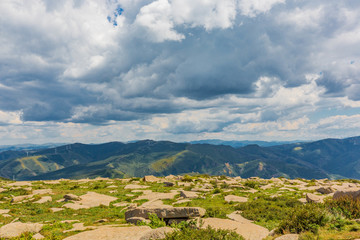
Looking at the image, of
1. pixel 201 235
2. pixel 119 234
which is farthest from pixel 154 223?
pixel 201 235

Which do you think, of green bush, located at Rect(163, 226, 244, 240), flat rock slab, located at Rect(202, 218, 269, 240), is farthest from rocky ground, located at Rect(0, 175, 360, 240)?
green bush, located at Rect(163, 226, 244, 240)

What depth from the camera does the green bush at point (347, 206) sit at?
1568 cm

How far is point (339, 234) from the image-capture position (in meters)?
12.2

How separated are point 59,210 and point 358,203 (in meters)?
31.5

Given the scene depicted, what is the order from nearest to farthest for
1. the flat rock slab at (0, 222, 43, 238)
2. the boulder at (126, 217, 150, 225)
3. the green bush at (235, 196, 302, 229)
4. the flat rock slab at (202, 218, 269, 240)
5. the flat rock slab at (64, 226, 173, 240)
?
1. the flat rock slab at (64, 226, 173, 240)
2. the flat rock slab at (202, 218, 269, 240)
3. the flat rock slab at (0, 222, 43, 238)
4. the boulder at (126, 217, 150, 225)
5. the green bush at (235, 196, 302, 229)

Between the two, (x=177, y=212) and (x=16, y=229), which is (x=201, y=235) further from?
(x=16, y=229)

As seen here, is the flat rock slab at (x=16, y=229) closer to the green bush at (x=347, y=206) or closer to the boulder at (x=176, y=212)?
the boulder at (x=176, y=212)

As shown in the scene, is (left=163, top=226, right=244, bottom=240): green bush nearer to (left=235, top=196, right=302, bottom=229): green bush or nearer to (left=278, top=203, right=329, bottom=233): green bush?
(left=278, top=203, right=329, bottom=233): green bush

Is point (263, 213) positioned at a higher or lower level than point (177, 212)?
lower

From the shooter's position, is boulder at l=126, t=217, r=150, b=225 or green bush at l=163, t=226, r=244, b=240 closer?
green bush at l=163, t=226, r=244, b=240

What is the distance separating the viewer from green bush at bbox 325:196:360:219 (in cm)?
1568

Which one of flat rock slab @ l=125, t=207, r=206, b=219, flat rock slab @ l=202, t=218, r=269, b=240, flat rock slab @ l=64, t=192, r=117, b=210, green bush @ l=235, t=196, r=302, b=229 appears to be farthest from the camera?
flat rock slab @ l=64, t=192, r=117, b=210

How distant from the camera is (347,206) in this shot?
16.9m

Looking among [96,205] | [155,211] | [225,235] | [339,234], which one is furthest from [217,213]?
[96,205]
